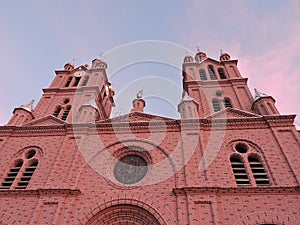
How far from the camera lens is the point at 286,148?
47.1 feet

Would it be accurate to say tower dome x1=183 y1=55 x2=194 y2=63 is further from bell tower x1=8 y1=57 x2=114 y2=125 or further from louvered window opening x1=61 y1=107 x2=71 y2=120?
louvered window opening x1=61 y1=107 x2=71 y2=120

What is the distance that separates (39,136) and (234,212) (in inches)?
500

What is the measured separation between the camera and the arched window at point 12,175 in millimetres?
14555

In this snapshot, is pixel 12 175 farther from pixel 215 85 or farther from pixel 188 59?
pixel 188 59

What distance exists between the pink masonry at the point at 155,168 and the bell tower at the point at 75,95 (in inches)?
20.9

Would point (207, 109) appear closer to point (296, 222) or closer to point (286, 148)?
point (286, 148)

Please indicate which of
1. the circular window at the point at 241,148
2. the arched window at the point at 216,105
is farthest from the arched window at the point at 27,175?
the arched window at the point at 216,105

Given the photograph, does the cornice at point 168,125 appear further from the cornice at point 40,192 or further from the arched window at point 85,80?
the arched window at point 85,80

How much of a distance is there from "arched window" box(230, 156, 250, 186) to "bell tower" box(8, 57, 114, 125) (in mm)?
9622

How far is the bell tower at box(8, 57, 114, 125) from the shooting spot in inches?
794

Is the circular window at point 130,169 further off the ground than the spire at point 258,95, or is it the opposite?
the spire at point 258,95

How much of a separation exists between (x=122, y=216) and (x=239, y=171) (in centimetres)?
665

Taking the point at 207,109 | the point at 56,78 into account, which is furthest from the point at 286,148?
the point at 56,78

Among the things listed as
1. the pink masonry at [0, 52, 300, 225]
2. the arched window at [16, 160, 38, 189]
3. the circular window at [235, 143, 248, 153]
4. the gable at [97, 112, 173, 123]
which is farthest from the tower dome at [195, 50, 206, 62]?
the arched window at [16, 160, 38, 189]
